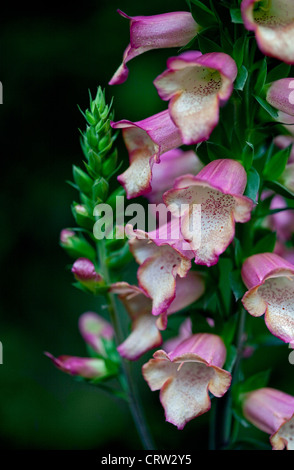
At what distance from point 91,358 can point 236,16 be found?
0.60 metres

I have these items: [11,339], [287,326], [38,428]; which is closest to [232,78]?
[287,326]

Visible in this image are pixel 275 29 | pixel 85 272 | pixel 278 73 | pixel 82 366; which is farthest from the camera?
pixel 82 366

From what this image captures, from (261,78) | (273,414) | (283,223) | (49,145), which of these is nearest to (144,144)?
(261,78)

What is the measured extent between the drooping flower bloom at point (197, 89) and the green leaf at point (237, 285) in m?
0.24

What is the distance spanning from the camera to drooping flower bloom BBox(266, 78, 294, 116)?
77 centimetres

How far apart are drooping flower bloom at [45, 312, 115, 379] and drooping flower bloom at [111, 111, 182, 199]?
309 mm

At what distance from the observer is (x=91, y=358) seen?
1.03 m

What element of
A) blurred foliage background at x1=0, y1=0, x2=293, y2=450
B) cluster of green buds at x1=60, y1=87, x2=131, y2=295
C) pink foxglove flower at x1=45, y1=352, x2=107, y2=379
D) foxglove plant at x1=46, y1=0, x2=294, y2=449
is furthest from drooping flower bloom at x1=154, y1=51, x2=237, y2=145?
blurred foliage background at x1=0, y1=0, x2=293, y2=450

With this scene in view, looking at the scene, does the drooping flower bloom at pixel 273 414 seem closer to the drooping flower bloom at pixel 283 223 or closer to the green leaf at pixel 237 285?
the green leaf at pixel 237 285

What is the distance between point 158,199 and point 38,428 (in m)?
0.77

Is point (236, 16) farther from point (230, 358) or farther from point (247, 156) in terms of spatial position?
point (230, 358)

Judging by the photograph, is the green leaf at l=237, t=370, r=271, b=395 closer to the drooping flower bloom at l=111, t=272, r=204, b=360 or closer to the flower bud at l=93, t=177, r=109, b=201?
the drooping flower bloom at l=111, t=272, r=204, b=360
